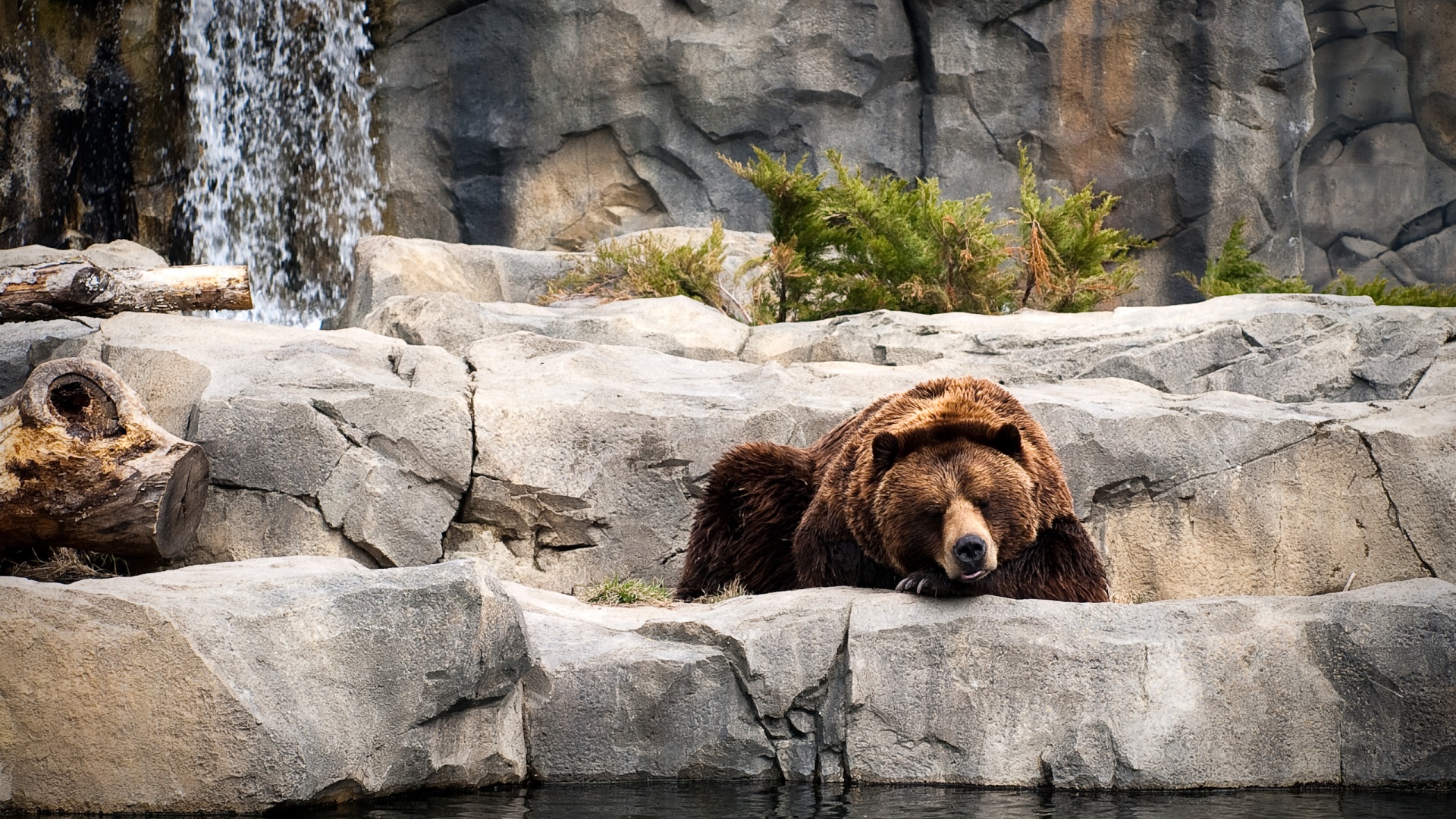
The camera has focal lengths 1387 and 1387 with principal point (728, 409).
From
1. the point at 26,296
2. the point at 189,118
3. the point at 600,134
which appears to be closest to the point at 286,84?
the point at 189,118

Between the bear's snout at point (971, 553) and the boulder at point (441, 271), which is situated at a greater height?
the boulder at point (441, 271)

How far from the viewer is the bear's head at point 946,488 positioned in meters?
A: 5.52

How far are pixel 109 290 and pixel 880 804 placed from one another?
21.9 feet

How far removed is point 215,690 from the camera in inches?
167

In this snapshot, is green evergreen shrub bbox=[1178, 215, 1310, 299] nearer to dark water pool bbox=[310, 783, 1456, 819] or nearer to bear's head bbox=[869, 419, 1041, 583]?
bear's head bbox=[869, 419, 1041, 583]

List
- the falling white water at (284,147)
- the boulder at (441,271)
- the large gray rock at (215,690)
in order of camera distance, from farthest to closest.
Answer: the falling white water at (284,147), the boulder at (441,271), the large gray rock at (215,690)

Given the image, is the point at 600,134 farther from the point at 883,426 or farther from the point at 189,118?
the point at 883,426

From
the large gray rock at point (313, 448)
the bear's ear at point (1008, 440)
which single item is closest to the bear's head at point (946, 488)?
the bear's ear at point (1008, 440)

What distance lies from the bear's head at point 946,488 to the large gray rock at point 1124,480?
6.65ft

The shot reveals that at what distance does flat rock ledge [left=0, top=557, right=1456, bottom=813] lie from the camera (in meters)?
4.27

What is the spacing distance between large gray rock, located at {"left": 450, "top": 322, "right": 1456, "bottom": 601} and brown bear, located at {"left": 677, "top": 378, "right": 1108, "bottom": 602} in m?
1.04

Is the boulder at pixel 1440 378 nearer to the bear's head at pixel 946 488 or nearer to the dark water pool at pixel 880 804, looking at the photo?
the bear's head at pixel 946 488

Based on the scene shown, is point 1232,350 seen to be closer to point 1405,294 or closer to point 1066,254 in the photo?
point 1066,254

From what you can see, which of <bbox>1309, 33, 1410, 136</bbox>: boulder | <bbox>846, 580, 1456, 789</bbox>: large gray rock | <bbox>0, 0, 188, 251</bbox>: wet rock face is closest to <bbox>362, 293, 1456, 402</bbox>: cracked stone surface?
<bbox>846, 580, 1456, 789</bbox>: large gray rock
